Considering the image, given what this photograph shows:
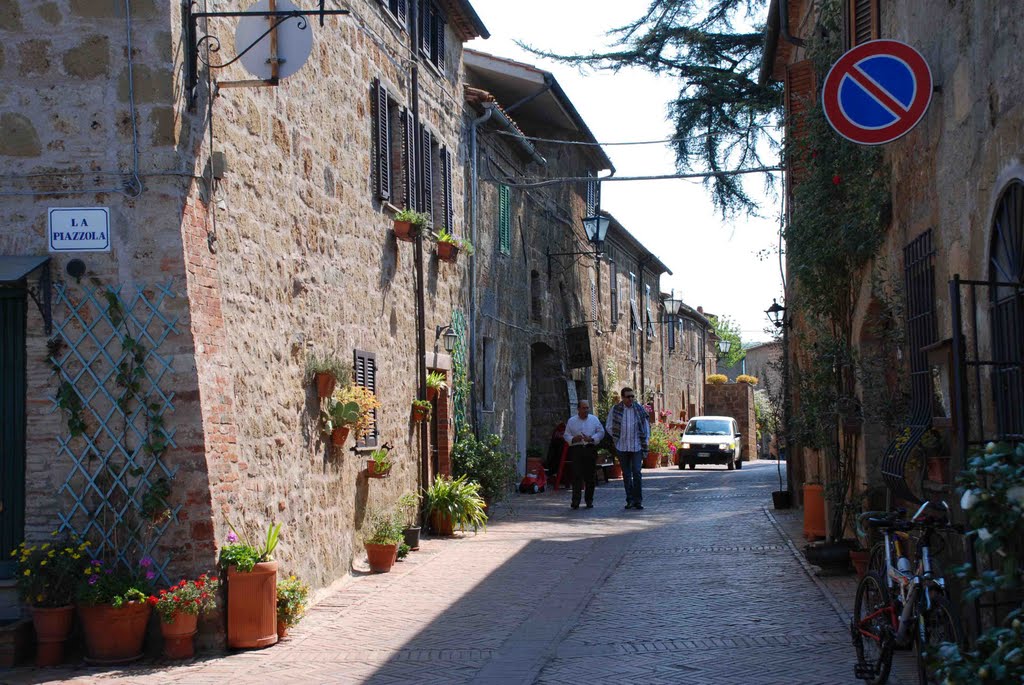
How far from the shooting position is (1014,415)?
5.98 meters

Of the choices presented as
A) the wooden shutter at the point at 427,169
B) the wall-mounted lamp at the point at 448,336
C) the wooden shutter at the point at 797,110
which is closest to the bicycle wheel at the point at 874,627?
the wooden shutter at the point at 797,110

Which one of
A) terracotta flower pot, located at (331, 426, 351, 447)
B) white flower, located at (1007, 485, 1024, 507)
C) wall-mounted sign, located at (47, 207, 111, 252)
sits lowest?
white flower, located at (1007, 485, 1024, 507)

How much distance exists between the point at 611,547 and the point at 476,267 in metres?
5.56

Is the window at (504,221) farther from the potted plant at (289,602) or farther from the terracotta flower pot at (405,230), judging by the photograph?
the potted plant at (289,602)

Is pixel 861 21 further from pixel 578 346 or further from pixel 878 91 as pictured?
pixel 578 346

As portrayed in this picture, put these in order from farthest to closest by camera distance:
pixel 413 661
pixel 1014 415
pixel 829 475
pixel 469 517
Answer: pixel 469 517, pixel 829 475, pixel 413 661, pixel 1014 415

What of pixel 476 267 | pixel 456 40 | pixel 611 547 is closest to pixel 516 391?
pixel 476 267

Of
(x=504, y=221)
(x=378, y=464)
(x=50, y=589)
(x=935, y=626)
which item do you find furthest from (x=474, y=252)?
(x=935, y=626)

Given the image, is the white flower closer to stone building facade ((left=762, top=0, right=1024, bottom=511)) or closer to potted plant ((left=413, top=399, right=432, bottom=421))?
stone building facade ((left=762, top=0, right=1024, bottom=511))

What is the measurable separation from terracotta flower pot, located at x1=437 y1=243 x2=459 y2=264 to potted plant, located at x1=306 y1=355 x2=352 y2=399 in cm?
438

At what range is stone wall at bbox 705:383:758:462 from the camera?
1873 inches

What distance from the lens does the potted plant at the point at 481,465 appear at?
1475 centimetres

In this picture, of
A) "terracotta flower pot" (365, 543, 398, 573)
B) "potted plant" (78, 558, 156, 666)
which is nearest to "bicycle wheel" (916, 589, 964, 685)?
"potted plant" (78, 558, 156, 666)

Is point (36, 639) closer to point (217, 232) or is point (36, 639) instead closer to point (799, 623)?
point (217, 232)
